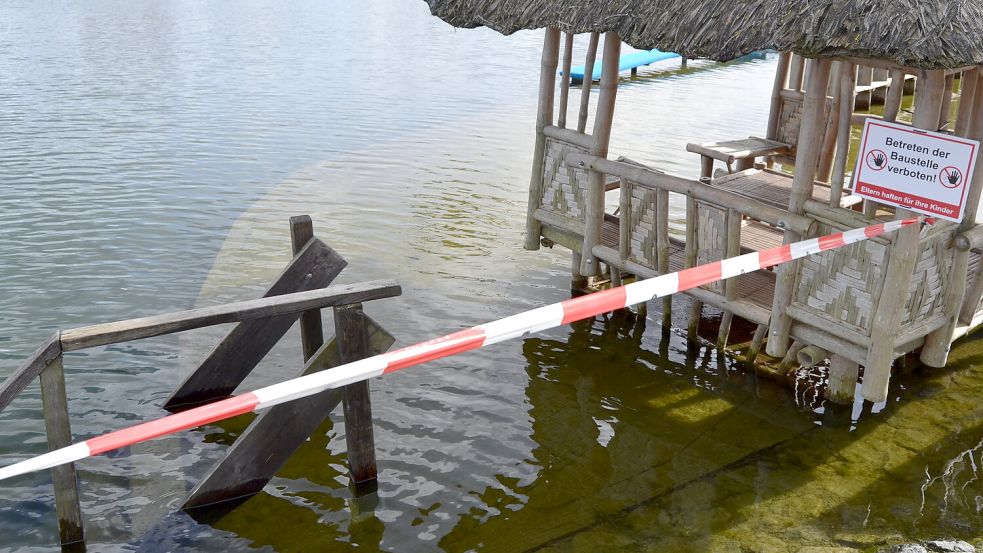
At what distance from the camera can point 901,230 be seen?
6172mm

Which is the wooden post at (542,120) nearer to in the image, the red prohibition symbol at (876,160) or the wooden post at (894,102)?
the wooden post at (894,102)

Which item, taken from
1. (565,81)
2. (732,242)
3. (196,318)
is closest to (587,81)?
(565,81)

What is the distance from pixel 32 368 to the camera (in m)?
4.79

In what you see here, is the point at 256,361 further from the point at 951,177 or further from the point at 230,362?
the point at 951,177

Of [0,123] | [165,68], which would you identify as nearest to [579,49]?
[165,68]

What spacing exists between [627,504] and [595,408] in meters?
1.38

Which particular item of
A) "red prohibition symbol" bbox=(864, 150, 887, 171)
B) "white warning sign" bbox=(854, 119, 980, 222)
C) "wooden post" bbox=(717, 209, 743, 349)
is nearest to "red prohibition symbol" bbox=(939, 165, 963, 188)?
"white warning sign" bbox=(854, 119, 980, 222)

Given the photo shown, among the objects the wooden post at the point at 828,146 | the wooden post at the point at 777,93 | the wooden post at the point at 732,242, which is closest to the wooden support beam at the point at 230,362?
the wooden post at the point at 732,242

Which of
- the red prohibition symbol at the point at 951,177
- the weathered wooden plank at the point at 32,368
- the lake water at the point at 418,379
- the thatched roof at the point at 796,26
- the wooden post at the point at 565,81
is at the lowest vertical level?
the lake water at the point at 418,379

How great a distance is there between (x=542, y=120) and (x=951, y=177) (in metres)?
3.90

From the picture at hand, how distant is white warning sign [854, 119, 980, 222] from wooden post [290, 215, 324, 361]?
3983mm

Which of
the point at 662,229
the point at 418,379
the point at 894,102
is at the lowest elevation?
the point at 418,379

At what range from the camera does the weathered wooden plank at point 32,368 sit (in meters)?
4.73

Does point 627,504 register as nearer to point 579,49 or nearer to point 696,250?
point 696,250
